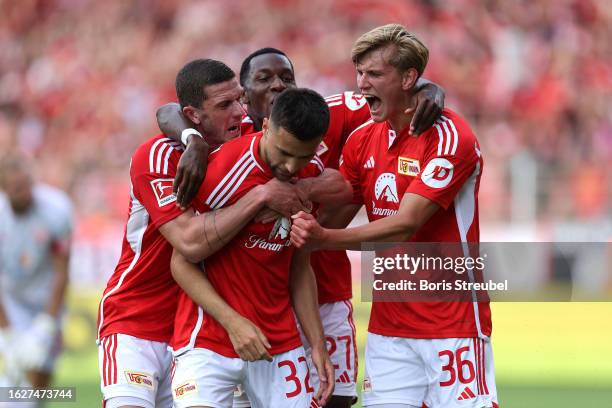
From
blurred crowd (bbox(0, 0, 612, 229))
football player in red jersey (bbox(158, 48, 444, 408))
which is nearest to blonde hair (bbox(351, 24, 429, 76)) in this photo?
football player in red jersey (bbox(158, 48, 444, 408))

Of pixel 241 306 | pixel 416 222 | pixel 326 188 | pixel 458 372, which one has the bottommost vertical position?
pixel 458 372

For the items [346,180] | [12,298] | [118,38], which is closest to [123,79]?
[118,38]

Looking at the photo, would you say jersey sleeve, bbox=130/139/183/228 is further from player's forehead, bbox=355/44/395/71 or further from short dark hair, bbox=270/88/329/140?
player's forehead, bbox=355/44/395/71

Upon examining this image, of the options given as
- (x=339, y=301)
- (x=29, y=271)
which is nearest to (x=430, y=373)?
(x=339, y=301)

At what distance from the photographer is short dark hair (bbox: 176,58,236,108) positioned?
4.86m

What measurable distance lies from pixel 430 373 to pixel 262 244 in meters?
1.15

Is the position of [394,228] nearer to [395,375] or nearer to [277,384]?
[395,375]

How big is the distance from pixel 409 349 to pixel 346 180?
3.03 ft

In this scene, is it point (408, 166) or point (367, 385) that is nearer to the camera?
point (408, 166)

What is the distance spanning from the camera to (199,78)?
4.88 metres

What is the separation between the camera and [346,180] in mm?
5172

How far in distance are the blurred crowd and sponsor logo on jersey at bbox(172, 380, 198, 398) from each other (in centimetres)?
981

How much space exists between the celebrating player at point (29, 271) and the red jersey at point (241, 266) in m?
3.95

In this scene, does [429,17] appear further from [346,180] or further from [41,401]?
[346,180]
